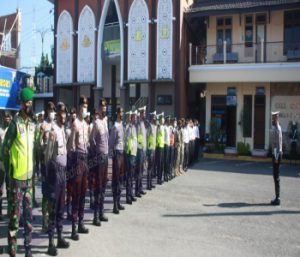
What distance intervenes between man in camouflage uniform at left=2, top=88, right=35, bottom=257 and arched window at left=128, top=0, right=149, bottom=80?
16.5 m

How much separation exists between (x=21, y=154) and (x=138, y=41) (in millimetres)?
17444

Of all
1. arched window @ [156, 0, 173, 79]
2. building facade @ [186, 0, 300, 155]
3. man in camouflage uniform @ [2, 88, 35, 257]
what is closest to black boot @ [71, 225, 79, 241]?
man in camouflage uniform @ [2, 88, 35, 257]

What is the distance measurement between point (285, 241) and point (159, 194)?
14.4 feet

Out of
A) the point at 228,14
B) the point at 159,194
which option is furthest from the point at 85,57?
the point at 159,194

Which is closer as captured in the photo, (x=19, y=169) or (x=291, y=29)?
(x=19, y=169)

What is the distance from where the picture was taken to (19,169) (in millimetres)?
5262

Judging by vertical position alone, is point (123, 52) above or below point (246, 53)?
above

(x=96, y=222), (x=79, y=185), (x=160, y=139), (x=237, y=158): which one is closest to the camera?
(x=79, y=185)

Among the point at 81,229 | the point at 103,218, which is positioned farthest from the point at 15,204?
the point at 103,218

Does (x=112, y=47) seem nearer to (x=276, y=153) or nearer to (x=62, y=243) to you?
(x=276, y=153)

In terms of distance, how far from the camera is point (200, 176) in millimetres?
14039

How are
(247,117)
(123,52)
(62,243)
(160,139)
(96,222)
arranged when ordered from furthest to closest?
(123,52), (247,117), (160,139), (96,222), (62,243)

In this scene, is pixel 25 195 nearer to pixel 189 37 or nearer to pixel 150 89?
pixel 150 89

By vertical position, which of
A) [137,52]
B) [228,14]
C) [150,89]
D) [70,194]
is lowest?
[70,194]
